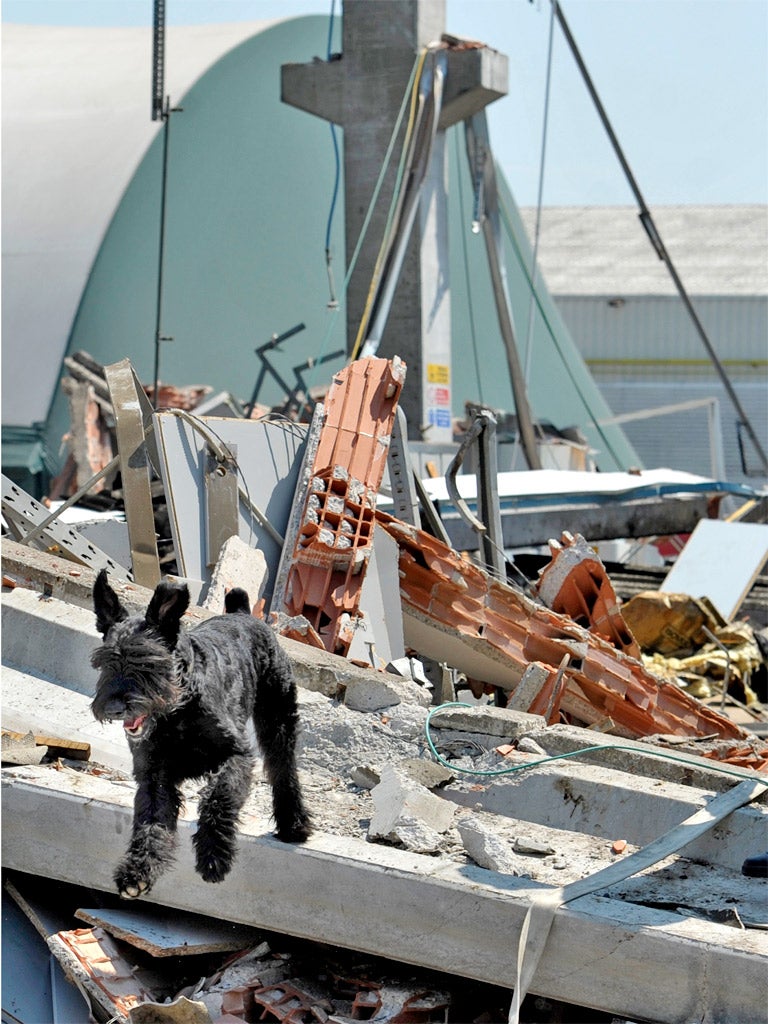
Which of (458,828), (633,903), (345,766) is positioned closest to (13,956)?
(345,766)

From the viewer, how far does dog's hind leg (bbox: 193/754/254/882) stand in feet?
10.1

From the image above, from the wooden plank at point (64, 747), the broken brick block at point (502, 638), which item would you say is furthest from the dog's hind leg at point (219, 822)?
the broken brick block at point (502, 638)

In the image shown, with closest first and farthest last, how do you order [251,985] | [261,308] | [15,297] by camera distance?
[251,985]
[15,297]
[261,308]

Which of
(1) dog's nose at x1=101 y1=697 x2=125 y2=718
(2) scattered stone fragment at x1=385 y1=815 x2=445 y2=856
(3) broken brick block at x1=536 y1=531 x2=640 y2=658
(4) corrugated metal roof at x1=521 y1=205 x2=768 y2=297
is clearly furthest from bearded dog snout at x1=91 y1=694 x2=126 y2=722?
(4) corrugated metal roof at x1=521 y1=205 x2=768 y2=297

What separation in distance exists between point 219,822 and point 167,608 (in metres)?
0.52

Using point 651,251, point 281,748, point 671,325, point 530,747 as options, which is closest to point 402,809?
point 281,748

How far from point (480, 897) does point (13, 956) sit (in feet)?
6.02

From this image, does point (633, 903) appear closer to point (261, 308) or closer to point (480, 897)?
point (480, 897)

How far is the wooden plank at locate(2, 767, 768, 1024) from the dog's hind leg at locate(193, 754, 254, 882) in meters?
Answer: 1.07

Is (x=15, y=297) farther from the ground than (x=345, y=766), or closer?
farther from the ground

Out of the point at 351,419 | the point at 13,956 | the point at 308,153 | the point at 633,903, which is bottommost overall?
the point at 13,956

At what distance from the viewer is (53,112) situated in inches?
778

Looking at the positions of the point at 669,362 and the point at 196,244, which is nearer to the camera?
the point at 196,244

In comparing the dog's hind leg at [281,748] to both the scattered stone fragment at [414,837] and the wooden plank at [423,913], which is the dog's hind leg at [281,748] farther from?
the scattered stone fragment at [414,837]
